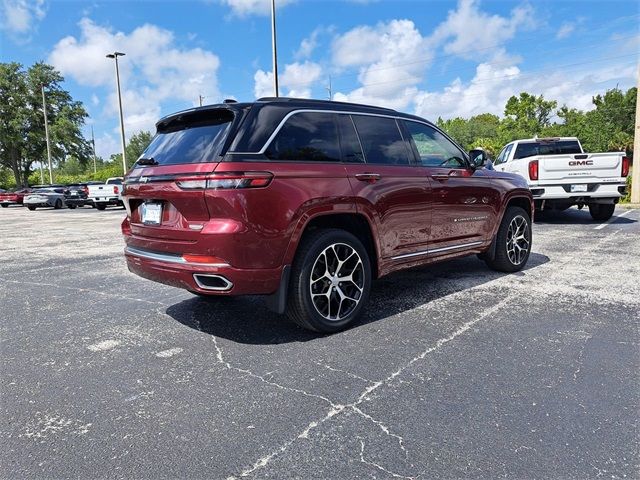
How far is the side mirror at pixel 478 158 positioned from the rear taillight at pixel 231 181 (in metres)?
2.94

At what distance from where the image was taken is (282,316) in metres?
4.23

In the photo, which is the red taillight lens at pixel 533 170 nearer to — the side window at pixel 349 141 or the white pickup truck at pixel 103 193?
the side window at pixel 349 141

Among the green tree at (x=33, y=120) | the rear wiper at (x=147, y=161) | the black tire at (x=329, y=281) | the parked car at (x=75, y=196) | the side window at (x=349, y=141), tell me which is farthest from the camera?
the green tree at (x=33, y=120)

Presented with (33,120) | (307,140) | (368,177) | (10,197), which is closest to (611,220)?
(368,177)

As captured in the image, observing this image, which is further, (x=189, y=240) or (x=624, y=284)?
(x=624, y=284)

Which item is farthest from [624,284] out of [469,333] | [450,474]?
[450,474]

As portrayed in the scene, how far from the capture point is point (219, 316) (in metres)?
4.23

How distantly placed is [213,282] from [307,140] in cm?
134

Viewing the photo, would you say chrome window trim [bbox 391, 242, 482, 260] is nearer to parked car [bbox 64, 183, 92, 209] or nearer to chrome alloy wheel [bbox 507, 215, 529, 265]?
chrome alloy wheel [bbox 507, 215, 529, 265]

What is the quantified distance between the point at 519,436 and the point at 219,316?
108 inches

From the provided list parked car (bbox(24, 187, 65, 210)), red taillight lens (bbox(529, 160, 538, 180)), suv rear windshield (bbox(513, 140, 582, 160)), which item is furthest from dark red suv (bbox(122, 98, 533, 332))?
parked car (bbox(24, 187, 65, 210))

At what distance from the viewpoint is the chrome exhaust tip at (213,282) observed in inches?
128

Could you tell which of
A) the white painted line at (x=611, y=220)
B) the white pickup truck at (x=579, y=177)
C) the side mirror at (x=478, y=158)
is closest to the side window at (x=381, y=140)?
the side mirror at (x=478, y=158)

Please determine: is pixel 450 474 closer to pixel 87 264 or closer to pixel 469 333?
pixel 469 333
